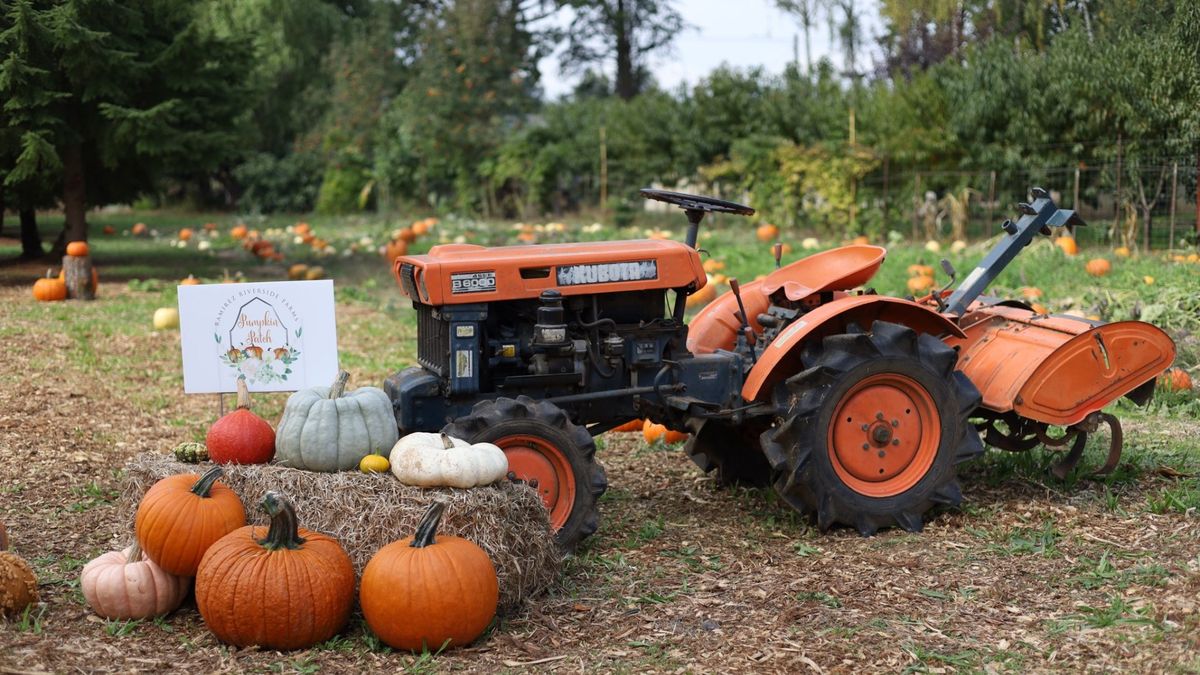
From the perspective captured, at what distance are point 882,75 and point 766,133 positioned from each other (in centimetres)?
1304

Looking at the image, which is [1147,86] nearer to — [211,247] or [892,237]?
[892,237]

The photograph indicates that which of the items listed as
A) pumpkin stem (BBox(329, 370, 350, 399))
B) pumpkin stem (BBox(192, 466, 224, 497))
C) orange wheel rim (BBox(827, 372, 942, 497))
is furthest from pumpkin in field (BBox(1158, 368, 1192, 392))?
pumpkin stem (BBox(192, 466, 224, 497))

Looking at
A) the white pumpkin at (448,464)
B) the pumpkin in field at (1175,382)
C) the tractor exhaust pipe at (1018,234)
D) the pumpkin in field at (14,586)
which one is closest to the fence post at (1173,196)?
the pumpkin in field at (1175,382)

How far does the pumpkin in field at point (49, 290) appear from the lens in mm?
13391

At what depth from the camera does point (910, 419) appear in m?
5.62

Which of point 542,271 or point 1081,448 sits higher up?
point 542,271

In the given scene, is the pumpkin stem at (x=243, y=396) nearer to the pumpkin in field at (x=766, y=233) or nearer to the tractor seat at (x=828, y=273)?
the tractor seat at (x=828, y=273)

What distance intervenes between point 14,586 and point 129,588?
401 millimetres

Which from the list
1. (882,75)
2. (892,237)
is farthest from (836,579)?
(882,75)

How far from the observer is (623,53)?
3816 cm

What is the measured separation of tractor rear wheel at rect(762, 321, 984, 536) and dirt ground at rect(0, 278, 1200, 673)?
0.17 m

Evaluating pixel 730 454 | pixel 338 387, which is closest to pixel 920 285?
pixel 730 454

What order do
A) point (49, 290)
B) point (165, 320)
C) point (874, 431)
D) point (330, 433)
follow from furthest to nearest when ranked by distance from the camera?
point (49, 290) → point (165, 320) → point (874, 431) → point (330, 433)

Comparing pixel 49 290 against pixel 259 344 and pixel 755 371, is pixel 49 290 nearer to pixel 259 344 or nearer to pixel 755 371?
pixel 259 344
